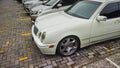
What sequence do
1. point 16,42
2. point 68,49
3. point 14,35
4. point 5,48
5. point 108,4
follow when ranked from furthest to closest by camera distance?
point 14,35 → point 16,42 → point 5,48 → point 108,4 → point 68,49

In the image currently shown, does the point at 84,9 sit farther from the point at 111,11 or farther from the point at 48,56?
the point at 48,56

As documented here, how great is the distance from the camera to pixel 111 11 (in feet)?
14.9

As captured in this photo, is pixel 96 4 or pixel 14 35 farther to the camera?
pixel 14 35

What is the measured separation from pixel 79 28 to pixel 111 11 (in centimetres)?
128

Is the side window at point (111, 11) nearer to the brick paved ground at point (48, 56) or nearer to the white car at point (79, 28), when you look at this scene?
the white car at point (79, 28)

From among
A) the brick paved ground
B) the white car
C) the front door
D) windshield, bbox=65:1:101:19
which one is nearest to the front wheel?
the white car

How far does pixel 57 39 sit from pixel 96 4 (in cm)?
175

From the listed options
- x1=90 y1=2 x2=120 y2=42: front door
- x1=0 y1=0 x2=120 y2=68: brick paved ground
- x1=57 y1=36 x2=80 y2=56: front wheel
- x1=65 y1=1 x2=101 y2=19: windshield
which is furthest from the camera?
x1=65 y1=1 x2=101 y2=19: windshield

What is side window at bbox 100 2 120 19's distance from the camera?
174 inches

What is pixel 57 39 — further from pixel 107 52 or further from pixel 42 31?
pixel 107 52

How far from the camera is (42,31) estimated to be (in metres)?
4.00

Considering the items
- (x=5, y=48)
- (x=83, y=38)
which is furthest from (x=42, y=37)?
(x=5, y=48)

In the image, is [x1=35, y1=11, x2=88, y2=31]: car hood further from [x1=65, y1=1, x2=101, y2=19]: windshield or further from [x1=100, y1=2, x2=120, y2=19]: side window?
[x1=100, y1=2, x2=120, y2=19]: side window

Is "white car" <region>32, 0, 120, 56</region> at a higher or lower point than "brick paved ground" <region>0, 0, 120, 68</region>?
higher
